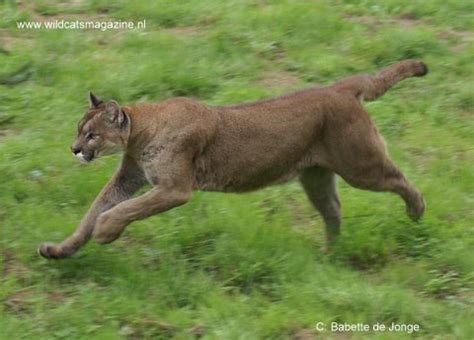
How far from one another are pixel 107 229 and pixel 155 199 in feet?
1.33

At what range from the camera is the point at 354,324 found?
7742 millimetres

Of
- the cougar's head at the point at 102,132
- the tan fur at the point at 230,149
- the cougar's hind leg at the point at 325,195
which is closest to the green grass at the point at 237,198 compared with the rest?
the cougar's hind leg at the point at 325,195

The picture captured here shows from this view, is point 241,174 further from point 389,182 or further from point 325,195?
point 389,182

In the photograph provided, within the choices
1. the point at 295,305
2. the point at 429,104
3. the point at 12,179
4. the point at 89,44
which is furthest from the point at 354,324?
the point at 89,44

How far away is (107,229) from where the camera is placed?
8.08m

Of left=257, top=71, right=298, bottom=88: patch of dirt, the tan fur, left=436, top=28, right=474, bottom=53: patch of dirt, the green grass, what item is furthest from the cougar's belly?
left=436, top=28, right=474, bottom=53: patch of dirt

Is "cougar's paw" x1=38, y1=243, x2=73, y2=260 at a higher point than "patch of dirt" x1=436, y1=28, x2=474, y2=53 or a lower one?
higher

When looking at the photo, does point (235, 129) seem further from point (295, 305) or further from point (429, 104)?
point (429, 104)

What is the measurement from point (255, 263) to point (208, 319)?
865 millimetres

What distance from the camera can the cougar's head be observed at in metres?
8.34

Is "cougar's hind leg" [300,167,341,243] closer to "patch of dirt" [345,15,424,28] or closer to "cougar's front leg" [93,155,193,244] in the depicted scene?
"cougar's front leg" [93,155,193,244]

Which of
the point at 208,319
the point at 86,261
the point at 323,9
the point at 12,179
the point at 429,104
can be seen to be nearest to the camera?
the point at 208,319

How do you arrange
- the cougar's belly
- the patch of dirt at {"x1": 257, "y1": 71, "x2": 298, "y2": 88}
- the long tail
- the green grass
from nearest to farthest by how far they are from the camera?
the green grass, the cougar's belly, the long tail, the patch of dirt at {"x1": 257, "y1": 71, "x2": 298, "y2": 88}

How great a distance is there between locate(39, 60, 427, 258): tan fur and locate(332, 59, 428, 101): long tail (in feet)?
0.06
